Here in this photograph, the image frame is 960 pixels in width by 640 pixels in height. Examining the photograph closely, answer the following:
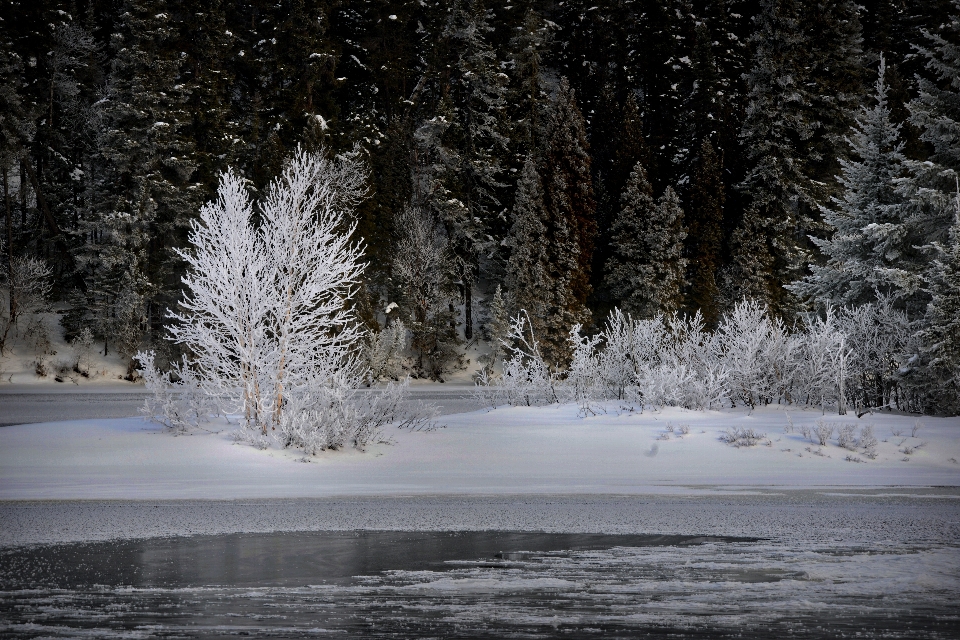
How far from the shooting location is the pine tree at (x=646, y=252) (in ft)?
151

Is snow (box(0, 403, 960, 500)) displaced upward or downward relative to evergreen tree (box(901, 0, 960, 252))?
downward

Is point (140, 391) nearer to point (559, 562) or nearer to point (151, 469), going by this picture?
point (151, 469)

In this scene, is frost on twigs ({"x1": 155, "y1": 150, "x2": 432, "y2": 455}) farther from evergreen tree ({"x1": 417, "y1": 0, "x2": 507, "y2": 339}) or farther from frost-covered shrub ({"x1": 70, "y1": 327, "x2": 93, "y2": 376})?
evergreen tree ({"x1": 417, "y1": 0, "x2": 507, "y2": 339})

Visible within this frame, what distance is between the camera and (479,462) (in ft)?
52.6

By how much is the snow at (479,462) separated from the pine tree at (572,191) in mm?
25586

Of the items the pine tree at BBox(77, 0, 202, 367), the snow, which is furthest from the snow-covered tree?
the snow

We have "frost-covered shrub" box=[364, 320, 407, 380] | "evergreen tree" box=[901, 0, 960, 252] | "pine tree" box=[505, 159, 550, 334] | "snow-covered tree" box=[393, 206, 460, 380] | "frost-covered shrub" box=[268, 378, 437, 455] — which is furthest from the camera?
"snow-covered tree" box=[393, 206, 460, 380]

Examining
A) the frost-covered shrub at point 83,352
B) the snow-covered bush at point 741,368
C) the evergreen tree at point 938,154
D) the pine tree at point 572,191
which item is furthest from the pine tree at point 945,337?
the frost-covered shrub at point 83,352

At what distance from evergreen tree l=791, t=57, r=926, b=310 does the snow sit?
7499 mm

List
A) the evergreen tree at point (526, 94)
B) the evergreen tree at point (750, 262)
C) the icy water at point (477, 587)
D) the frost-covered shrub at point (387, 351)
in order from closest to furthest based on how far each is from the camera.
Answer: the icy water at point (477, 587)
the frost-covered shrub at point (387, 351)
the evergreen tree at point (750, 262)
the evergreen tree at point (526, 94)

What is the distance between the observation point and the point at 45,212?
48.2m

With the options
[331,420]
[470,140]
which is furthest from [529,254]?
[331,420]

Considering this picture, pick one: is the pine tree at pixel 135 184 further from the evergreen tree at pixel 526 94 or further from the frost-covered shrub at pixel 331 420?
the frost-covered shrub at pixel 331 420

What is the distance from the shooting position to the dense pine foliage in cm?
4394
